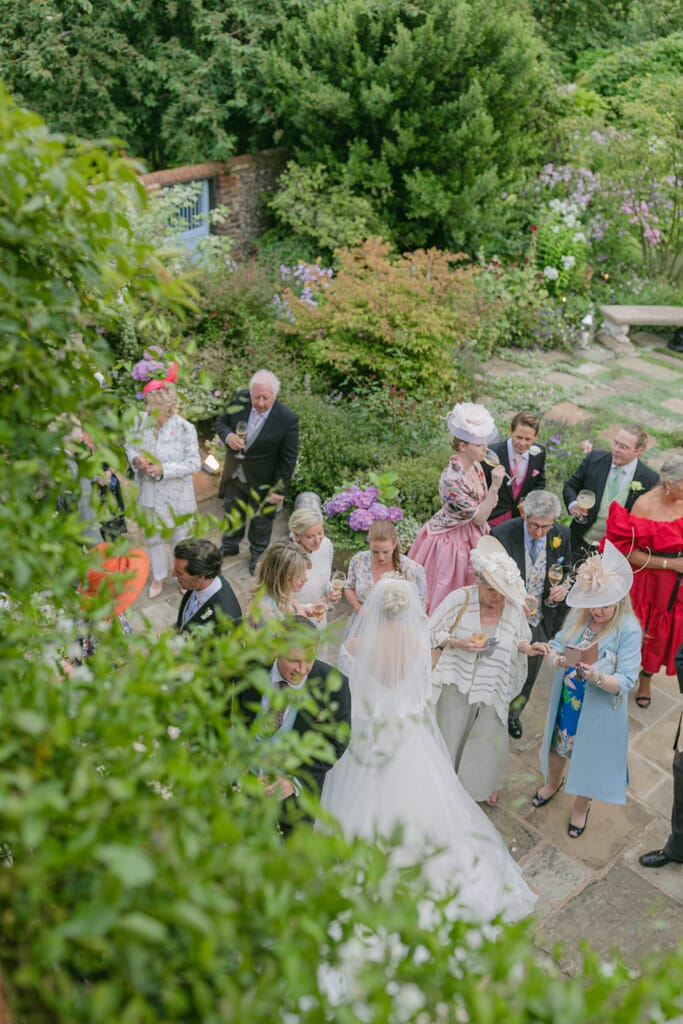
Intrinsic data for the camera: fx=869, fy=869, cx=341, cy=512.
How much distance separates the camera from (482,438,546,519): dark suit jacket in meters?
6.30

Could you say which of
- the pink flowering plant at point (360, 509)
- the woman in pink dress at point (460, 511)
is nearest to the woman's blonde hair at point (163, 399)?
the pink flowering plant at point (360, 509)

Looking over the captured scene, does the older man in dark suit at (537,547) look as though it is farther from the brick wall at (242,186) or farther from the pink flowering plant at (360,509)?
the brick wall at (242,186)

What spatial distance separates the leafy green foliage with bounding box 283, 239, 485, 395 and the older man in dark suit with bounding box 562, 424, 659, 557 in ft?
9.19

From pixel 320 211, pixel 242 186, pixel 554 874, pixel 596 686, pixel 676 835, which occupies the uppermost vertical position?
pixel 242 186

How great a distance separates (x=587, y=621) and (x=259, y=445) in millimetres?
3068

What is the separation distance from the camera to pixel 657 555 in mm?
5730

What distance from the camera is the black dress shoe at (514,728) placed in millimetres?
5879

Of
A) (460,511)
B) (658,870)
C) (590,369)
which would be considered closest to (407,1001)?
(658,870)

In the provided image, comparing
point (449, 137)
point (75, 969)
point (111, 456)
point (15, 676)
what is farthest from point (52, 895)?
point (449, 137)

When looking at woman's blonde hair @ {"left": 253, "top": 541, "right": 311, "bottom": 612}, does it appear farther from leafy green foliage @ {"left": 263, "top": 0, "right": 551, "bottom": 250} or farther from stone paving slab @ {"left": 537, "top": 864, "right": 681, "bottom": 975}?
leafy green foliage @ {"left": 263, "top": 0, "right": 551, "bottom": 250}

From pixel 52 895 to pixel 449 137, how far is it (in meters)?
11.6

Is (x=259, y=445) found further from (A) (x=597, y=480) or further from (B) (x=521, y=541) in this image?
(A) (x=597, y=480)

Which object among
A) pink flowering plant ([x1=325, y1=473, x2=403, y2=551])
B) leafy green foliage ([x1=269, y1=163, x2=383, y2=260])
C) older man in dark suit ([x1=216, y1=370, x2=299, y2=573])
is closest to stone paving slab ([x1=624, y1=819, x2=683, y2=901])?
pink flowering plant ([x1=325, y1=473, x2=403, y2=551])

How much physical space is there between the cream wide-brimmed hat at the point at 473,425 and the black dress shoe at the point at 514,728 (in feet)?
6.21
